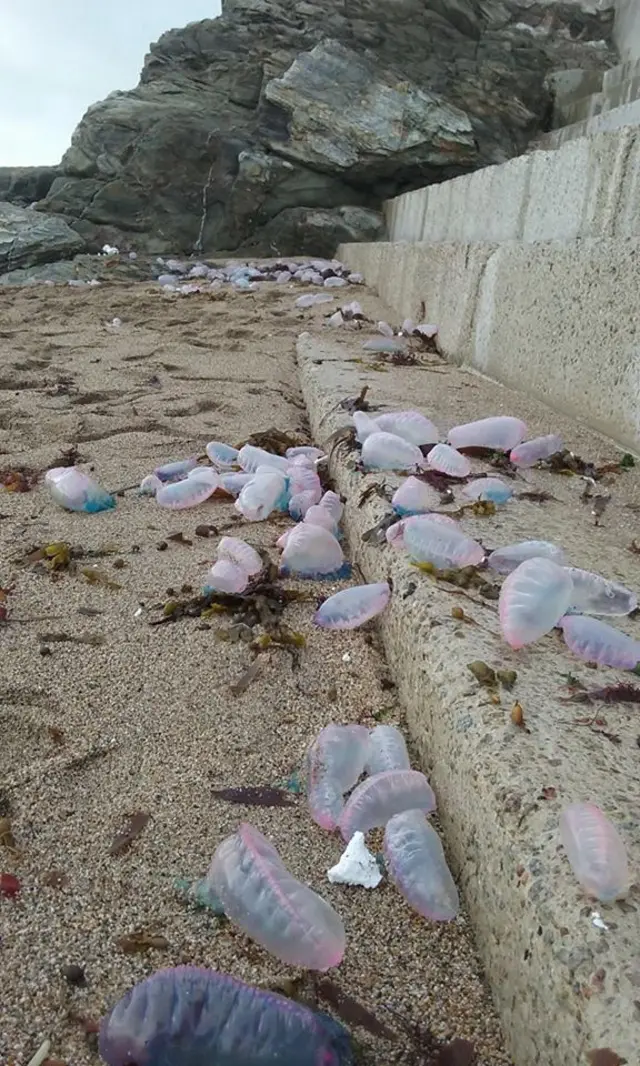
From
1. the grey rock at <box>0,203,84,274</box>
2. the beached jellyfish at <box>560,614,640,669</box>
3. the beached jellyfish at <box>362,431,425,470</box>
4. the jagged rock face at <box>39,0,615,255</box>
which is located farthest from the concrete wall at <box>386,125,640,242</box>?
the grey rock at <box>0,203,84,274</box>

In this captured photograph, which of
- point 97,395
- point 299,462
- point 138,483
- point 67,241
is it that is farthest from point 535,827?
point 67,241

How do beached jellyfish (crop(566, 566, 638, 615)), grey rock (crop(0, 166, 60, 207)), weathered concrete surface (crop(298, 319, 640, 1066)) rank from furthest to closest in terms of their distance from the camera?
grey rock (crop(0, 166, 60, 207)), beached jellyfish (crop(566, 566, 638, 615)), weathered concrete surface (crop(298, 319, 640, 1066))

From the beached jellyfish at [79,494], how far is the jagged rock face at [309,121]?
7.13 m

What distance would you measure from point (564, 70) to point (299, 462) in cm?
927

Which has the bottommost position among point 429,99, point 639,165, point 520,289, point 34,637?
point 34,637

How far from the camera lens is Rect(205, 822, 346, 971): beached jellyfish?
29.6 inches

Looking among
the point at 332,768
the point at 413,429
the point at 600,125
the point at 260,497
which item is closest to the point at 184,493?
the point at 260,497

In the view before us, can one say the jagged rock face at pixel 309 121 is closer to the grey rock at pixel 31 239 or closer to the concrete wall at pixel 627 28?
the concrete wall at pixel 627 28

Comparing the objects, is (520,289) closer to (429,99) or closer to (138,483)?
(138,483)

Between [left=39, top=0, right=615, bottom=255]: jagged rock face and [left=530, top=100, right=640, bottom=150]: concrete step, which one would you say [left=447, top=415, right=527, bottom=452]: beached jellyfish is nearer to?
[left=530, top=100, right=640, bottom=150]: concrete step

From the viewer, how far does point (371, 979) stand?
77cm

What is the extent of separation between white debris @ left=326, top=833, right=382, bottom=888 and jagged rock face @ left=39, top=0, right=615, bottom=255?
8.19 metres

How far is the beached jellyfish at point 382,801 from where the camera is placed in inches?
36.8

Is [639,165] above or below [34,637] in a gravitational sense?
above
